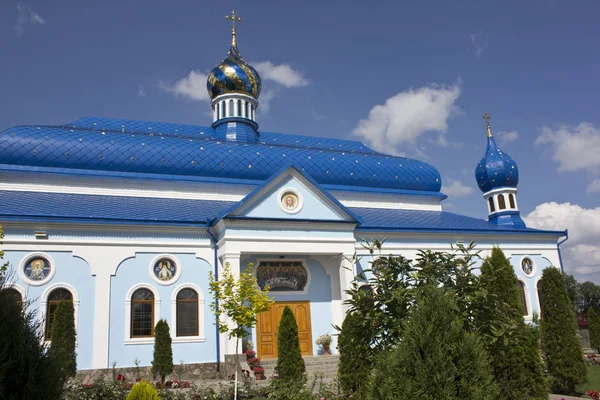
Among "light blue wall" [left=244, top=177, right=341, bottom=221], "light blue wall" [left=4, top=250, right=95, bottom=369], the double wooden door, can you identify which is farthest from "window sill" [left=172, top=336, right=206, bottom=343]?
"light blue wall" [left=244, top=177, right=341, bottom=221]

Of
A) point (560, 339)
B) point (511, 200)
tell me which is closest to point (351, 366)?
point (560, 339)

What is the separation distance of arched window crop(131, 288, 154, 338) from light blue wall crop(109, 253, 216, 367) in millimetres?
270

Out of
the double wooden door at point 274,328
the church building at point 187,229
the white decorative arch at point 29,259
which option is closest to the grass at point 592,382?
the church building at point 187,229

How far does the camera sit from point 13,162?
17.5 metres

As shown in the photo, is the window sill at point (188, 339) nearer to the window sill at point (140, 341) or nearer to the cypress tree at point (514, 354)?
the window sill at point (140, 341)

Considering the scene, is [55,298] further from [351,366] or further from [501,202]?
[501,202]

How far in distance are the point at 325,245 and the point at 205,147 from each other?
22.4ft

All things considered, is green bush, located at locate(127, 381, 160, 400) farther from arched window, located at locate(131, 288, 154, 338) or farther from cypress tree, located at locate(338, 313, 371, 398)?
arched window, located at locate(131, 288, 154, 338)

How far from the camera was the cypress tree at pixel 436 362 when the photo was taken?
5117mm

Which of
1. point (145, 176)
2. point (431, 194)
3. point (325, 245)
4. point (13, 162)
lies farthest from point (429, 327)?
point (431, 194)

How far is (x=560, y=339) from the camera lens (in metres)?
11.5

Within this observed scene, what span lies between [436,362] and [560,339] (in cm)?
793

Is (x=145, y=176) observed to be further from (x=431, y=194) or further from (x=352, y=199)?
(x=431, y=194)

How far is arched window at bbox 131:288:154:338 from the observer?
15359mm
